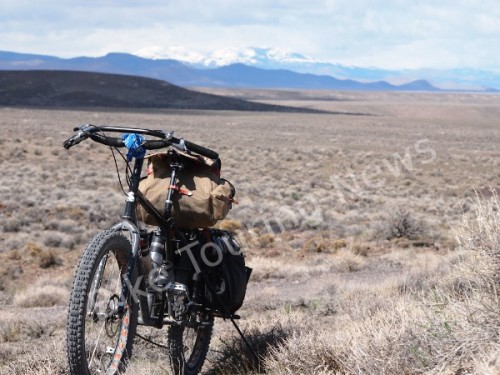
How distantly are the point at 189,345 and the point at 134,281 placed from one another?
3.63 ft

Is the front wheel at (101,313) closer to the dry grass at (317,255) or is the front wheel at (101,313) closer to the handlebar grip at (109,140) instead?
the dry grass at (317,255)

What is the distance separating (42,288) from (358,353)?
241 inches

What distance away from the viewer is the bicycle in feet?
10.8

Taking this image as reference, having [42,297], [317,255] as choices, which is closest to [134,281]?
[42,297]

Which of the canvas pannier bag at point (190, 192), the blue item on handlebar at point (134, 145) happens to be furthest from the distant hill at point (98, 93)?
the blue item on handlebar at point (134, 145)

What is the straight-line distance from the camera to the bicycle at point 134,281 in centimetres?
330

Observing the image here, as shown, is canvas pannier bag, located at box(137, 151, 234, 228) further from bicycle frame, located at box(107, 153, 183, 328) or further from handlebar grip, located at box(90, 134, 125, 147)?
handlebar grip, located at box(90, 134, 125, 147)

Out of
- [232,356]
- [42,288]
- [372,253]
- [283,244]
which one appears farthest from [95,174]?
[232,356]

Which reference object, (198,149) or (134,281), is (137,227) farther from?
(198,149)

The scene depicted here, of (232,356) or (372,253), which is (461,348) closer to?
(232,356)

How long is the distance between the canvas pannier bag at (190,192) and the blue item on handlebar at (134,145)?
0.27 meters

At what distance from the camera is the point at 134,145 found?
368 centimetres

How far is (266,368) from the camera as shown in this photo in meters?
3.91

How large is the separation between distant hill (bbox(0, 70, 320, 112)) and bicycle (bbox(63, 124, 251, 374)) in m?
92.5
